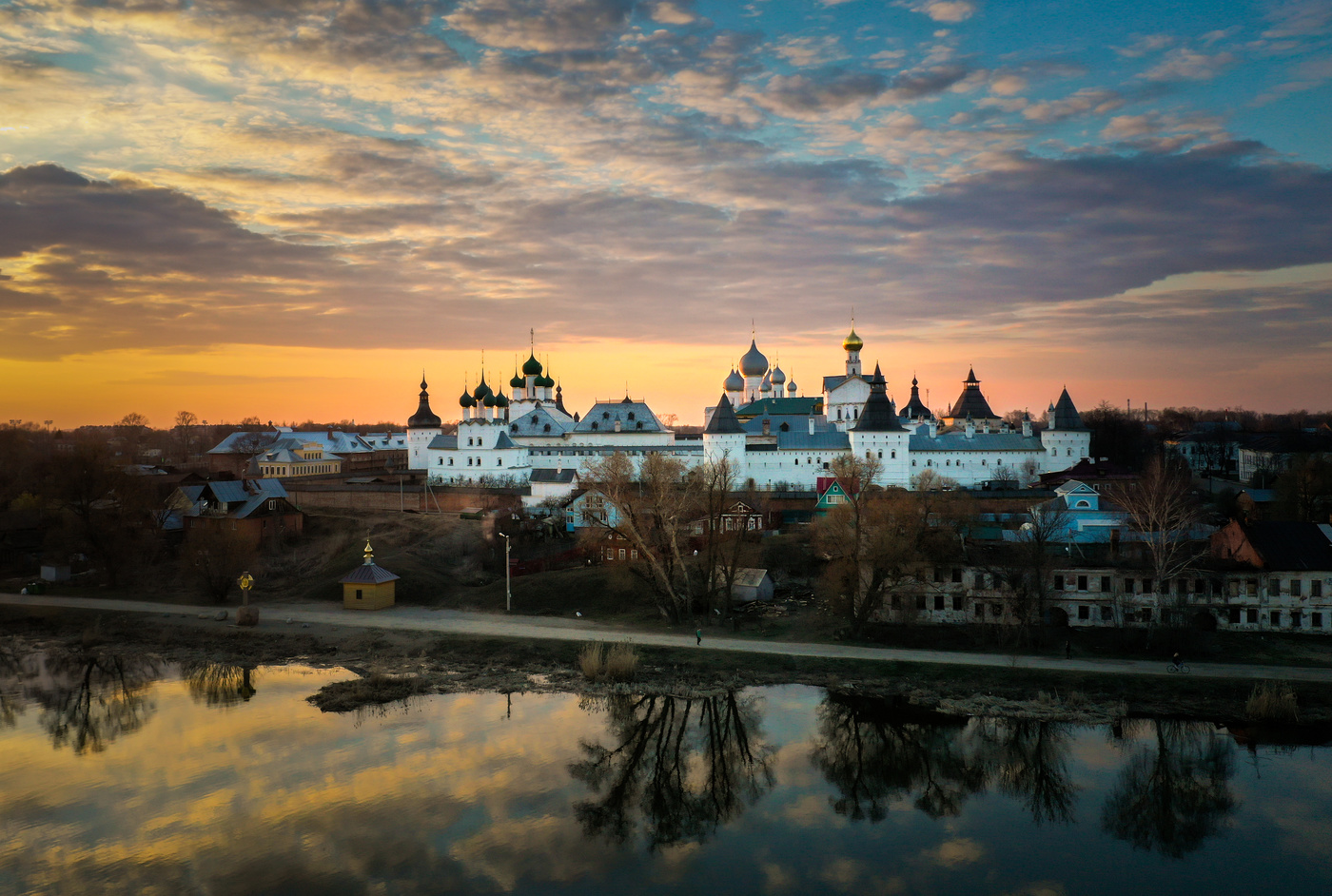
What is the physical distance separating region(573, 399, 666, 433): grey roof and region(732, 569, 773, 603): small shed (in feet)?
93.2

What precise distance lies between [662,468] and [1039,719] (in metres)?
18.2

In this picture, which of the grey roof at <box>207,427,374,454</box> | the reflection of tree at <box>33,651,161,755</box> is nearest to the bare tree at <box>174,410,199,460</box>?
the grey roof at <box>207,427,374,454</box>

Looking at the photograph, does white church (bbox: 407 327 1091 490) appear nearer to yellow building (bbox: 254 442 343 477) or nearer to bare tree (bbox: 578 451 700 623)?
yellow building (bbox: 254 442 343 477)

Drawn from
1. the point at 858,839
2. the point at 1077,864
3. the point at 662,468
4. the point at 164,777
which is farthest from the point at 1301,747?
the point at 164,777

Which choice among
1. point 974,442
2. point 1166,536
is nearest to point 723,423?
point 974,442

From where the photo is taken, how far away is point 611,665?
2625 centimetres

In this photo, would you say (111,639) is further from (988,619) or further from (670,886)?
→ (988,619)

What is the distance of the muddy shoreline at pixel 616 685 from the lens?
926 inches

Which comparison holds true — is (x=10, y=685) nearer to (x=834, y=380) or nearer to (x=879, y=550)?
(x=879, y=550)

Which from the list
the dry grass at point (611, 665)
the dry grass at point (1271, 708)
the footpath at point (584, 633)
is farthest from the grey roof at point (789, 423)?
the dry grass at point (1271, 708)

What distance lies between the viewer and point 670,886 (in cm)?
1588

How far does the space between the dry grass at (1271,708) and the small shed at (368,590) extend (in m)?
27.6

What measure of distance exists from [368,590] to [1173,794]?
87.2 feet

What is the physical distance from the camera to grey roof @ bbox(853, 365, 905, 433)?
5369 centimetres
